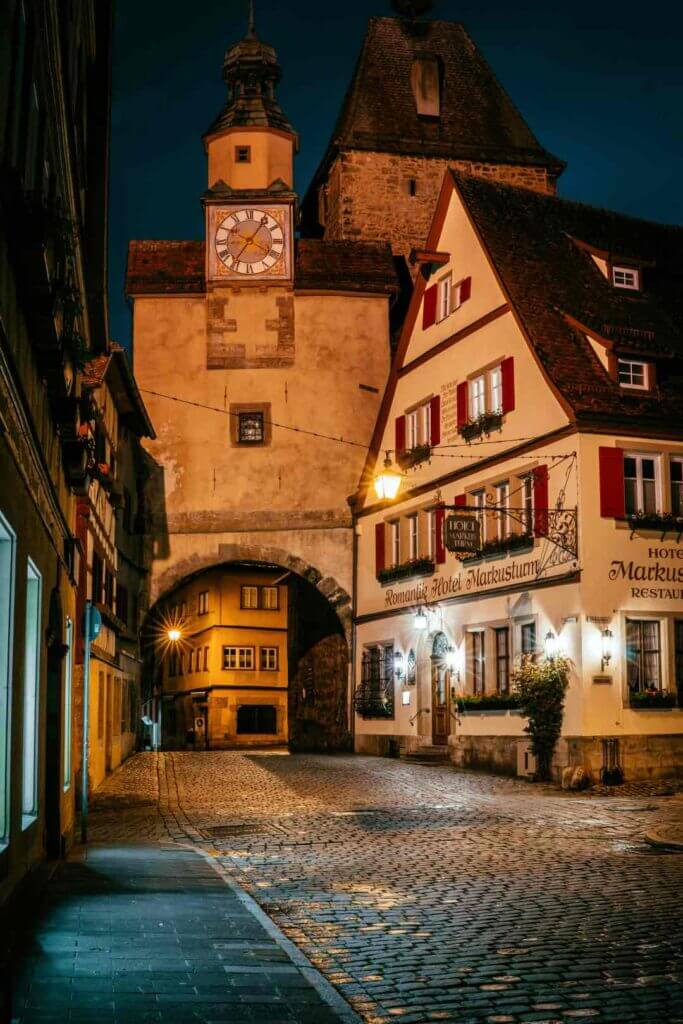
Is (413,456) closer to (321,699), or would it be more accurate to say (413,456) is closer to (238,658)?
(321,699)

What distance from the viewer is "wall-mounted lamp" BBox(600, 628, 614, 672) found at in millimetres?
24203

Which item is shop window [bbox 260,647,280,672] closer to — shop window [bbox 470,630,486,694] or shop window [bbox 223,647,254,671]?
shop window [bbox 223,647,254,671]

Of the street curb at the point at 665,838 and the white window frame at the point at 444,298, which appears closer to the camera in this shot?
the street curb at the point at 665,838

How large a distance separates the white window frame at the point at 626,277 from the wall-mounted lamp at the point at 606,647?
8.73 meters

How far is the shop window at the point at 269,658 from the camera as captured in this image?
186ft

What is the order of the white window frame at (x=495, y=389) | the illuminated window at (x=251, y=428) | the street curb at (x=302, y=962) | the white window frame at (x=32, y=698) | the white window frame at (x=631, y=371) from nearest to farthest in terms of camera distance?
the street curb at (x=302, y=962)
the white window frame at (x=32, y=698)
the white window frame at (x=631, y=371)
the white window frame at (x=495, y=389)
the illuminated window at (x=251, y=428)

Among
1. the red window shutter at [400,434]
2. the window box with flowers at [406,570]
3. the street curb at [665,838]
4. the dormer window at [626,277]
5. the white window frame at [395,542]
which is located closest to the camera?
the street curb at [665,838]

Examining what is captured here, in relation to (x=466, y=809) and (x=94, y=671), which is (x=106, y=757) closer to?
(x=94, y=671)

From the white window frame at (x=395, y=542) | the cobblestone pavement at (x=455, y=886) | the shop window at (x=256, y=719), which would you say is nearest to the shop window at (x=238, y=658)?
the shop window at (x=256, y=719)

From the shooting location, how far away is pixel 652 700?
24312mm

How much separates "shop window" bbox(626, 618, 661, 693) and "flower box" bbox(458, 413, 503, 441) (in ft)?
17.8

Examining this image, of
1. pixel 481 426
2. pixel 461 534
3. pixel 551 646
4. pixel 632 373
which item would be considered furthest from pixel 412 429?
pixel 551 646

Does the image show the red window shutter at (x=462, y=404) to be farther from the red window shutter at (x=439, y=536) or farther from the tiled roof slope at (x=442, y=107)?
the tiled roof slope at (x=442, y=107)

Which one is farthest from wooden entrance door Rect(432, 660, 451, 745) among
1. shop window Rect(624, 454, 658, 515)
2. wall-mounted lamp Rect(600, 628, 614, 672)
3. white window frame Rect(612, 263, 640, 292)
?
white window frame Rect(612, 263, 640, 292)
